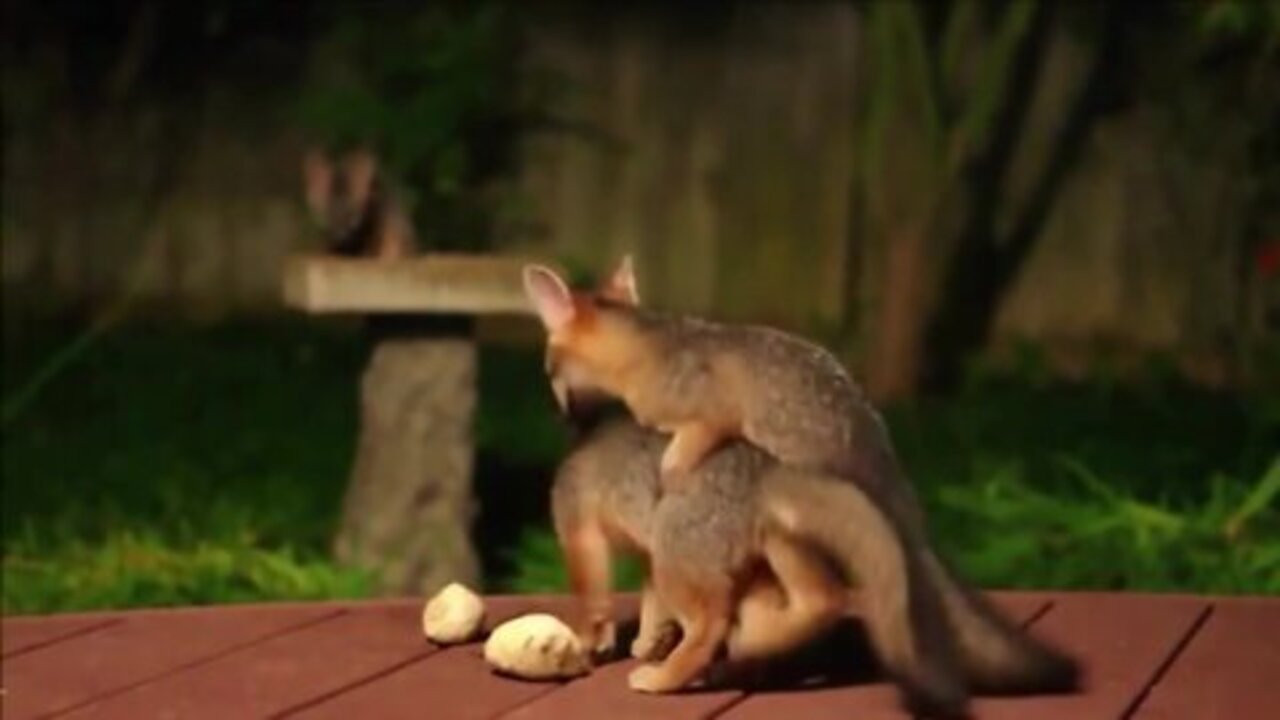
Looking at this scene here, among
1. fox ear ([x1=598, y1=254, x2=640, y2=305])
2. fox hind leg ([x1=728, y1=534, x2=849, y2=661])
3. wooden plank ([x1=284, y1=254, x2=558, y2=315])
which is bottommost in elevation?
fox hind leg ([x1=728, y1=534, x2=849, y2=661])

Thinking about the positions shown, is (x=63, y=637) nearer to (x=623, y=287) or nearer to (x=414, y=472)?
(x=623, y=287)

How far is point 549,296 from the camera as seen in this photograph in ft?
7.35

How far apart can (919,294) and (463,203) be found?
1093 mm

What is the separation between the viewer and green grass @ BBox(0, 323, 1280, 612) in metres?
4.20

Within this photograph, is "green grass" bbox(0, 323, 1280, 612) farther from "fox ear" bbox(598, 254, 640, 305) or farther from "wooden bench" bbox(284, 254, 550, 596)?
"fox ear" bbox(598, 254, 640, 305)

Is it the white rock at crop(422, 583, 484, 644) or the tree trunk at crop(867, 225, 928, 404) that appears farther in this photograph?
the tree trunk at crop(867, 225, 928, 404)

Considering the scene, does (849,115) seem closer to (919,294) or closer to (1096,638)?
(919,294)

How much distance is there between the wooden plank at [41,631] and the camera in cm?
260

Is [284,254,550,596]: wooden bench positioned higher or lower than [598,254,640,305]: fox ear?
lower

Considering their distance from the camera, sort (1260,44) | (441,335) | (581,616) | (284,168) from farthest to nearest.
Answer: (284,168), (1260,44), (441,335), (581,616)

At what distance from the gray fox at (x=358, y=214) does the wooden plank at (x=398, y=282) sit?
5 cm

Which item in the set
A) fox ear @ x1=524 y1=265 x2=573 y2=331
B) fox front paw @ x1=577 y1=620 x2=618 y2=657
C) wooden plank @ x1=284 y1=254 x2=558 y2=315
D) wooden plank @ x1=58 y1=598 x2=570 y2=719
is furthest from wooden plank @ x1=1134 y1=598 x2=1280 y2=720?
wooden plank @ x1=284 y1=254 x2=558 y2=315

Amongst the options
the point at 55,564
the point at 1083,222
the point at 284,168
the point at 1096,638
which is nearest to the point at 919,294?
the point at 1083,222

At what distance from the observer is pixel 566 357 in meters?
2.27
